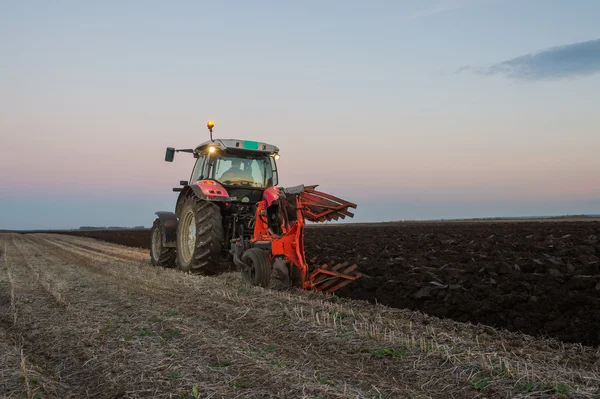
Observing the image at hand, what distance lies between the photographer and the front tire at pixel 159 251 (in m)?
11.6

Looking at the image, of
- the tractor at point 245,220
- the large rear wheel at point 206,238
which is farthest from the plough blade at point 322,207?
the large rear wheel at point 206,238

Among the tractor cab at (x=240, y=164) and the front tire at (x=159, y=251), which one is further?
the front tire at (x=159, y=251)

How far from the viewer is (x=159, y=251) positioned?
12.0 meters

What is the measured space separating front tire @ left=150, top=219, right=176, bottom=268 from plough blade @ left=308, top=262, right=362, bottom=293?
5002mm

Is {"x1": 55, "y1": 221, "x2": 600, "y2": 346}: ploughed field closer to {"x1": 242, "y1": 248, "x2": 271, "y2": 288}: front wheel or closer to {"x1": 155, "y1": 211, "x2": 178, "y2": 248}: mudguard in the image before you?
{"x1": 242, "y1": 248, "x2": 271, "y2": 288}: front wheel

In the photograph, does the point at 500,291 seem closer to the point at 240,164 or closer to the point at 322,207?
the point at 322,207

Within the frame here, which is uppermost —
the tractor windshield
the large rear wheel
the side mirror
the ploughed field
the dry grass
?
the side mirror

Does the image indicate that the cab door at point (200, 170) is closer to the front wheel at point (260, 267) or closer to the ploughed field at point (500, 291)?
the front wheel at point (260, 267)

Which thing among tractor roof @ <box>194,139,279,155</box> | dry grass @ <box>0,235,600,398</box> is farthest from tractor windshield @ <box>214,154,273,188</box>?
dry grass @ <box>0,235,600,398</box>

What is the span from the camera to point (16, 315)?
6.12m

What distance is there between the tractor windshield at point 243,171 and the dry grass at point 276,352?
11.4 ft

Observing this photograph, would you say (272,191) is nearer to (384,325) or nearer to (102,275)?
(384,325)

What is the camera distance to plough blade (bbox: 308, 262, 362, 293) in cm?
759

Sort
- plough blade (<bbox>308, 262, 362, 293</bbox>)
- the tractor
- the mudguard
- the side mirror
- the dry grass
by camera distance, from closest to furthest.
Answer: the dry grass < plough blade (<bbox>308, 262, 362, 293</bbox>) < the tractor < the side mirror < the mudguard
